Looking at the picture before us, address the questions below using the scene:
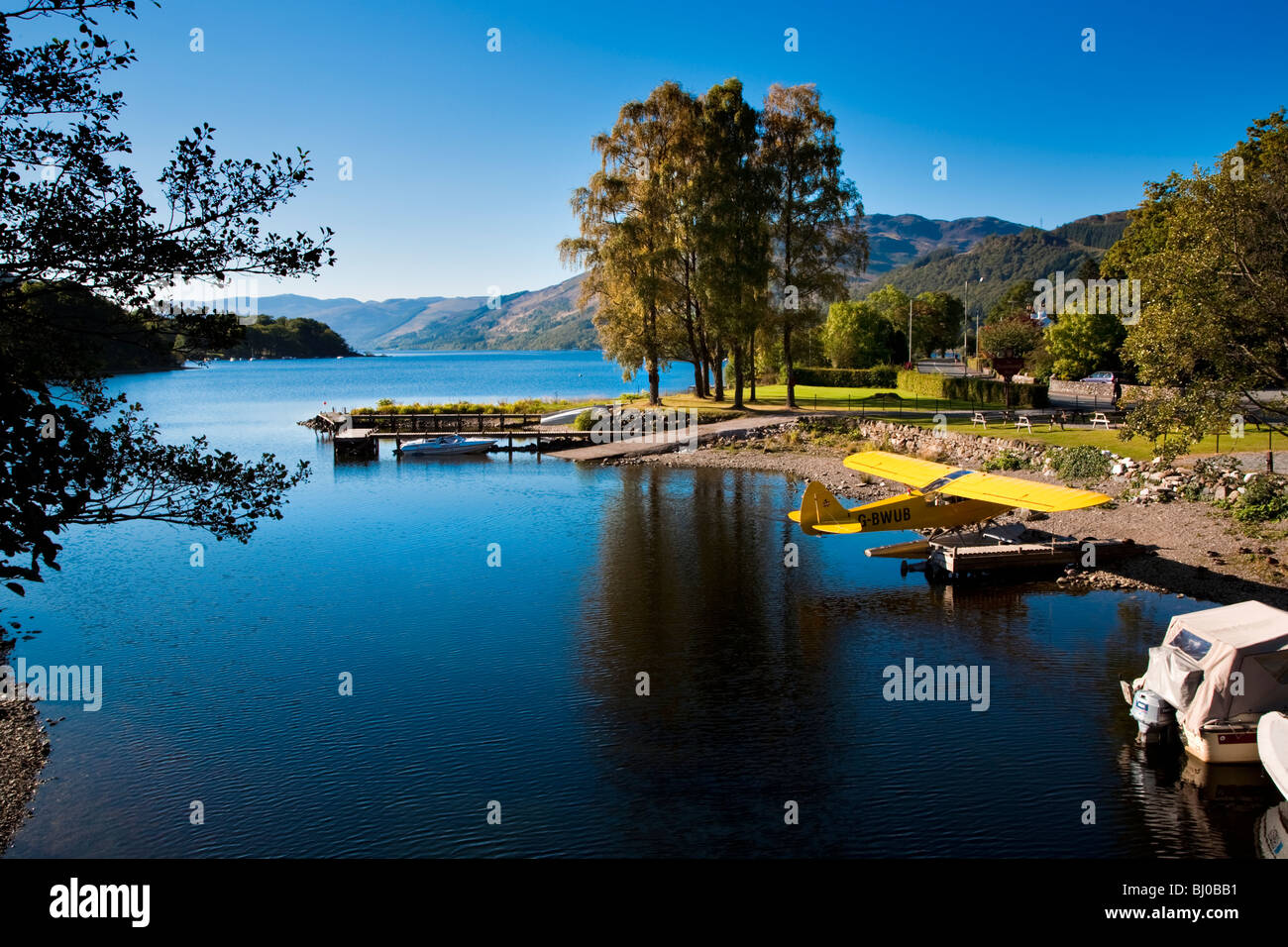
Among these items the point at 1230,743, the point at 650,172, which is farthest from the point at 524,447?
the point at 1230,743

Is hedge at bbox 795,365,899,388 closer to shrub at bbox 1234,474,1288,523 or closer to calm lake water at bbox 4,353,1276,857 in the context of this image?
calm lake water at bbox 4,353,1276,857

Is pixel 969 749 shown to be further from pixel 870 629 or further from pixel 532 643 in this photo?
pixel 532 643

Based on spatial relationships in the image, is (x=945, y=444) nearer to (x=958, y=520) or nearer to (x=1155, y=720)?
(x=958, y=520)

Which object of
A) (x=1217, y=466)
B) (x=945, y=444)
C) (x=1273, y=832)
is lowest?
(x=1273, y=832)

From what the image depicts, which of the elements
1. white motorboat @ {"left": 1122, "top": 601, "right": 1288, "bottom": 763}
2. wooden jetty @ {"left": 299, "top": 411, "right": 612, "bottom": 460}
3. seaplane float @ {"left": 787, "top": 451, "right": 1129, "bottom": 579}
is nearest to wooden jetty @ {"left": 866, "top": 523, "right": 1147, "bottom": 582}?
seaplane float @ {"left": 787, "top": 451, "right": 1129, "bottom": 579}

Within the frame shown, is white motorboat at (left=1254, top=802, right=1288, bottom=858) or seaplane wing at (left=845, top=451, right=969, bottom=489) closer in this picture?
white motorboat at (left=1254, top=802, right=1288, bottom=858)

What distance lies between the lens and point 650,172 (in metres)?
64.1

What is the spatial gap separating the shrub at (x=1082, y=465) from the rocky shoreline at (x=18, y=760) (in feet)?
126

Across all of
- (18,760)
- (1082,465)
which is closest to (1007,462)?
(1082,465)

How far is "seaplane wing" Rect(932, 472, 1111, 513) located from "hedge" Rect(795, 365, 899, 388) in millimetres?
53914

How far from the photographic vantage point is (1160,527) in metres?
31.8

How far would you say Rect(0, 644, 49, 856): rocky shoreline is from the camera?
1558cm

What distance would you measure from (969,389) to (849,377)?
2063 centimetres
